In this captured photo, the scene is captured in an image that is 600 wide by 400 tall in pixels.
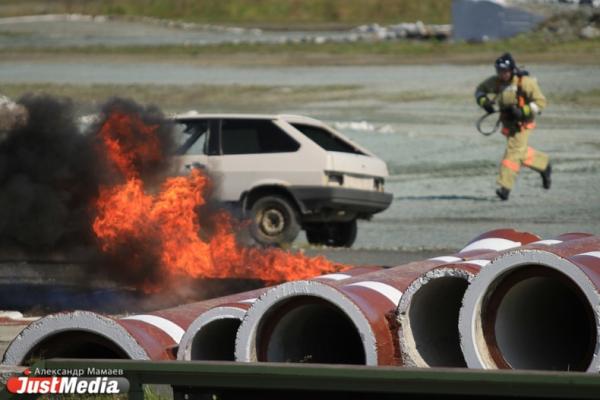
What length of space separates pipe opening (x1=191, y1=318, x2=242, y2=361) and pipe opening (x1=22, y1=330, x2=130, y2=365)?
1.44 ft

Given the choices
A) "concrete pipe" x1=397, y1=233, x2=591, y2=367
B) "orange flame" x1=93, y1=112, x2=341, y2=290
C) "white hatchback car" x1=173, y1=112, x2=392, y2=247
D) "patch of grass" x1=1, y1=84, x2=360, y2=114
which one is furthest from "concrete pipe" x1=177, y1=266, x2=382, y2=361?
"patch of grass" x1=1, y1=84, x2=360, y2=114

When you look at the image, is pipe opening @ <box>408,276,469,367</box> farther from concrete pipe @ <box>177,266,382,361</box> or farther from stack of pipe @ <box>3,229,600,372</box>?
concrete pipe @ <box>177,266,382,361</box>

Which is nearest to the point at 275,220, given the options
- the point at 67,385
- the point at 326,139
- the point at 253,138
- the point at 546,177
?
the point at 253,138

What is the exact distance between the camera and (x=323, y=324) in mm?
8312

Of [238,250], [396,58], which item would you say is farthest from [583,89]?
[238,250]

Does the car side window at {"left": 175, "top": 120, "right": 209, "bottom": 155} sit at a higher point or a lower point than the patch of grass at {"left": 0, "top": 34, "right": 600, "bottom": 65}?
lower

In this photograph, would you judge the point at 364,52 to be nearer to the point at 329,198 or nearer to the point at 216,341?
the point at 329,198

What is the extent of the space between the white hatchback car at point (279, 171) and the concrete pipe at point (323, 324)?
770cm

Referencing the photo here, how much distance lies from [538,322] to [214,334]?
1.86 m

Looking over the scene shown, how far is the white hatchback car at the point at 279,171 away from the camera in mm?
16359

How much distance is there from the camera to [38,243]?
40.9 feet

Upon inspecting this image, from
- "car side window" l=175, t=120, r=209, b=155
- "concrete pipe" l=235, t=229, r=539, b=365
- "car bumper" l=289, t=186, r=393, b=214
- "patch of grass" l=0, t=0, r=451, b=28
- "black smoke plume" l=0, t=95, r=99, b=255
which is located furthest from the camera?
"patch of grass" l=0, t=0, r=451, b=28

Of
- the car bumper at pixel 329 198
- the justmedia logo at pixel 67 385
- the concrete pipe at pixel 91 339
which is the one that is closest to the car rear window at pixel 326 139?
the car bumper at pixel 329 198

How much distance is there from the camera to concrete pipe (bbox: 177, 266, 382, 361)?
7.71 meters
